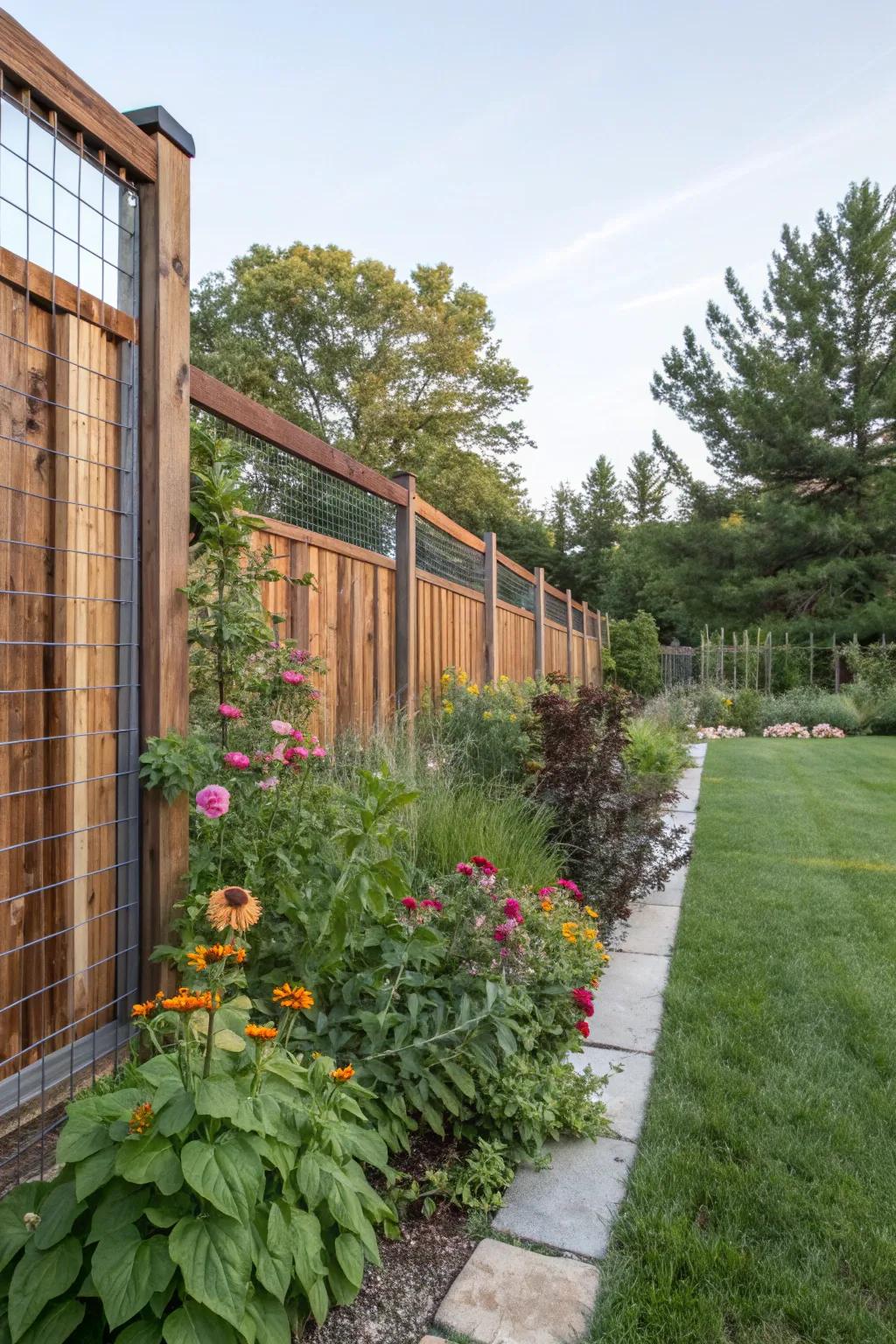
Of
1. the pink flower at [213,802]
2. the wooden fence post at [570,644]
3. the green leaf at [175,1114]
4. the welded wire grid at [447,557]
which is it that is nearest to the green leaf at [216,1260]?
the green leaf at [175,1114]

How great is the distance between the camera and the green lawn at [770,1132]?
1.32 metres

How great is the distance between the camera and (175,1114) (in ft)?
3.61

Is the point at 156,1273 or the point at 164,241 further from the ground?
the point at 164,241

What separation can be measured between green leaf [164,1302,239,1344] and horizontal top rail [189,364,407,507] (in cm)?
204

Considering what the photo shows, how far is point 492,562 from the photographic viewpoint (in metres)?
6.98

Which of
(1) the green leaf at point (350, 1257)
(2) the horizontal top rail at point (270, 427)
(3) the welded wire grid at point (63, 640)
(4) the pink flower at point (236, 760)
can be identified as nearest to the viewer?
(1) the green leaf at point (350, 1257)

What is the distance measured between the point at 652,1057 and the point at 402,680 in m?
2.81

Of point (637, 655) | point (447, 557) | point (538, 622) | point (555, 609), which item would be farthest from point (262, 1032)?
point (637, 655)

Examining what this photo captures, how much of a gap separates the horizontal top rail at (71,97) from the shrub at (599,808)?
9.07 feet

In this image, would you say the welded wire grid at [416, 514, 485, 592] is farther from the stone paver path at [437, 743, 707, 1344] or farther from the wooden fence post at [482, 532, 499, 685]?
the stone paver path at [437, 743, 707, 1344]

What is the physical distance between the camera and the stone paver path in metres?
1.29

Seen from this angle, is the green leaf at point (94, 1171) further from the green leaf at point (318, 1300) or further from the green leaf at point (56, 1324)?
the green leaf at point (318, 1300)

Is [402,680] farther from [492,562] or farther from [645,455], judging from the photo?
[645,455]

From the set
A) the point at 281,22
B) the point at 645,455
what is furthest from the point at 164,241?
the point at 645,455
